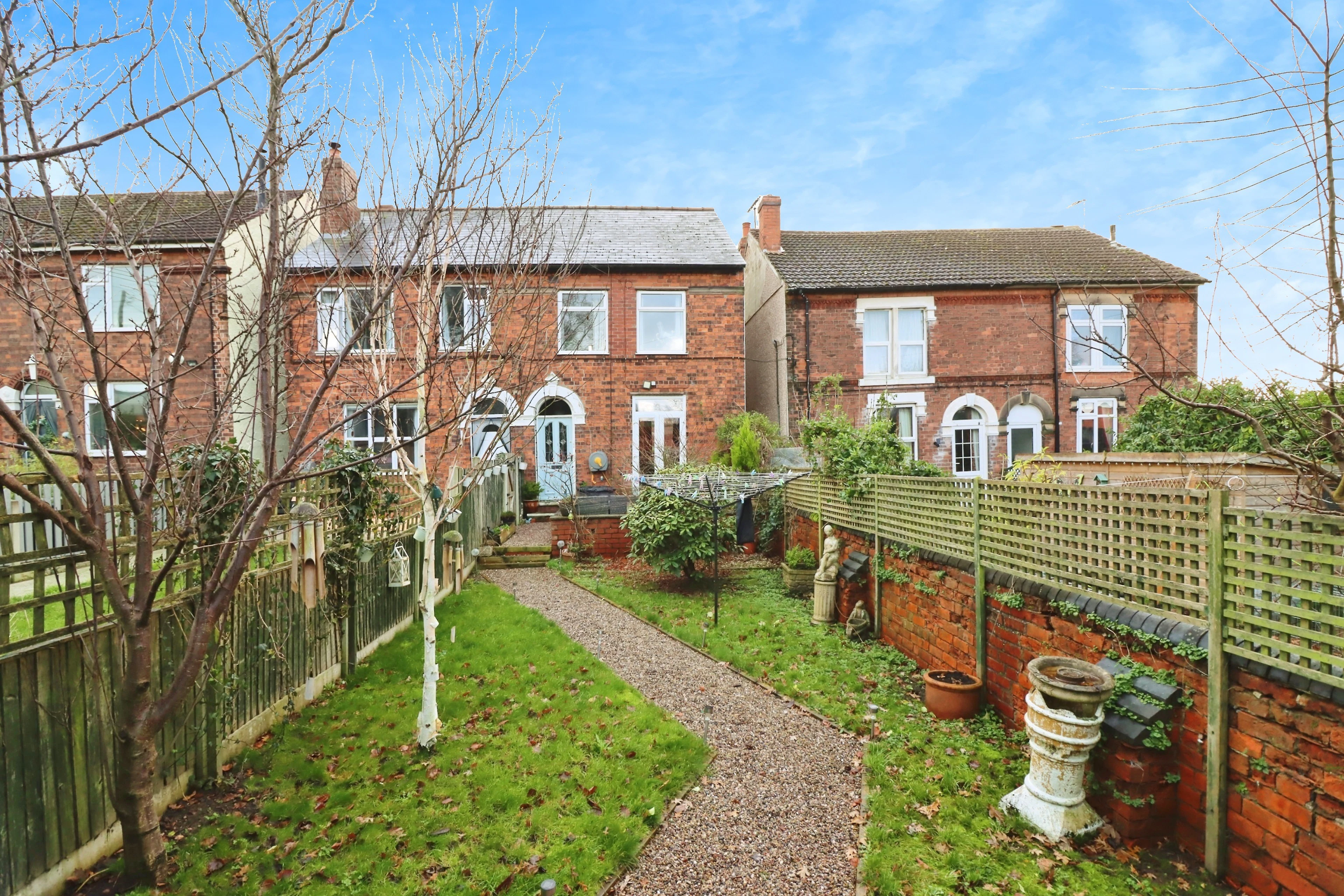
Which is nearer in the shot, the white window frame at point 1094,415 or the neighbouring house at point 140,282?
the neighbouring house at point 140,282

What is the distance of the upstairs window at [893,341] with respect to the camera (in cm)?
1786

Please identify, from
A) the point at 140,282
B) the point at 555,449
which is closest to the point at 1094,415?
the point at 555,449

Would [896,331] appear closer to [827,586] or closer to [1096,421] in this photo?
[1096,421]

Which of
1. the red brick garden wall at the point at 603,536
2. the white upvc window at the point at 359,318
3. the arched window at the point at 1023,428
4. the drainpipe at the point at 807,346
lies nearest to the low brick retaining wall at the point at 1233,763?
the white upvc window at the point at 359,318

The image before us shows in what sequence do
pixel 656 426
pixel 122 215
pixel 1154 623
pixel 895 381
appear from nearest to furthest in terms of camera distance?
pixel 122 215, pixel 1154 623, pixel 656 426, pixel 895 381

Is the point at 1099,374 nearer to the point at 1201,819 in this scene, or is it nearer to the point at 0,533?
the point at 1201,819

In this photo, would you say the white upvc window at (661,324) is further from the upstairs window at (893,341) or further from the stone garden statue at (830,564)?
the stone garden statue at (830,564)

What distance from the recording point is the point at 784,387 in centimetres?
1784

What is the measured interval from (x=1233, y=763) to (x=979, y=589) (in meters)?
2.36

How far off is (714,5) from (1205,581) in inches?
336

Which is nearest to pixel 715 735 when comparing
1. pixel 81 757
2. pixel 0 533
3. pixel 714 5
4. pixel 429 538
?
pixel 429 538

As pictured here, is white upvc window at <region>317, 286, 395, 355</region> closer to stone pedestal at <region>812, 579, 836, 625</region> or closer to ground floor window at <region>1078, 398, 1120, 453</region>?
stone pedestal at <region>812, 579, 836, 625</region>

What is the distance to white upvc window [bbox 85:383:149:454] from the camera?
3150mm

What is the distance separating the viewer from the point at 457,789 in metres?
4.33
